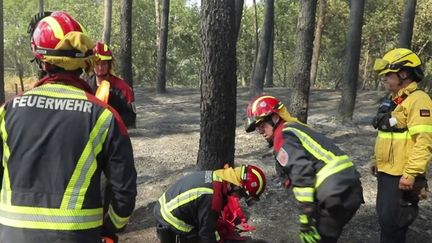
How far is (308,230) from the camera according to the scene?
11.5ft

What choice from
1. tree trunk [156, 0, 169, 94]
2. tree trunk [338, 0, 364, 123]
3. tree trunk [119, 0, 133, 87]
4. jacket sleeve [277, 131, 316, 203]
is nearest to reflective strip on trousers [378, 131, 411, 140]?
jacket sleeve [277, 131, 316, 203]

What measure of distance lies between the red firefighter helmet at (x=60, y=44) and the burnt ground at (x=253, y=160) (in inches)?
130

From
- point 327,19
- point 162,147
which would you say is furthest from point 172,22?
point 162,147

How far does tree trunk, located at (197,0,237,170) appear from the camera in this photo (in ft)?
17.1

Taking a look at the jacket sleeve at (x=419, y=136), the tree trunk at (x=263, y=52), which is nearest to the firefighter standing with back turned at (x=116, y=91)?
the jacket sleeve at (x=419, y=136)

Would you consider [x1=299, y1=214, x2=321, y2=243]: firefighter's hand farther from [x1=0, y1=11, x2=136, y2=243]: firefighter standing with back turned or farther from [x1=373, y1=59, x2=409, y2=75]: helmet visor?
[x1=0, y1=11, x2=136, y2=243]: firefighter standing with back turned

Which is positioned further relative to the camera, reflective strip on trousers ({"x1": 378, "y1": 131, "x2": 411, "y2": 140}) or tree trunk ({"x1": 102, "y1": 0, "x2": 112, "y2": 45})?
tree trunk ({"x1": 102, "y1": 0, "x2": 112, "y2": 45})

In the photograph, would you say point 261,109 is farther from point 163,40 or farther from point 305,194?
point 163,40

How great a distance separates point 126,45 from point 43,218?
9435mm

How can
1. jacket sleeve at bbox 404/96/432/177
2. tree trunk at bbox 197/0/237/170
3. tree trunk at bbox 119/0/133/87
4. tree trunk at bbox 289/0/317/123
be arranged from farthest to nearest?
1. tree trunk at bbox 119/0/133/87
2. tree trunk at bbox 289/0/317/123
3. tree trunk at bbox 197/0/237/170
4. jacket sleeve at bbox 404/96/432/177

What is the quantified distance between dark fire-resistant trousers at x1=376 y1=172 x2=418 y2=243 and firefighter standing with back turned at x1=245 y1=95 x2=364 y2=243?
0.73 meters

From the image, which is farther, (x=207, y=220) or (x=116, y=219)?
(x=207, y=220)

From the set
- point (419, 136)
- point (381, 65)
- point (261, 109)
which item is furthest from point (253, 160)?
point (261, 109)

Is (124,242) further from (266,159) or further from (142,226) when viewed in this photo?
(266,159)
